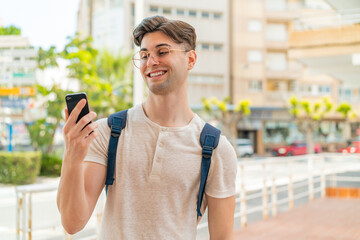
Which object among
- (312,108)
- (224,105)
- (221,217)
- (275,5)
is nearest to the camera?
(221,217)

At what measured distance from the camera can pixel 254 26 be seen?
34.8 meters

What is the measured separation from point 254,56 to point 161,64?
34.1 m

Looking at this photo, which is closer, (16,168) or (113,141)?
(113,141)

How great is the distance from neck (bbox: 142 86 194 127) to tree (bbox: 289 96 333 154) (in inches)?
1128

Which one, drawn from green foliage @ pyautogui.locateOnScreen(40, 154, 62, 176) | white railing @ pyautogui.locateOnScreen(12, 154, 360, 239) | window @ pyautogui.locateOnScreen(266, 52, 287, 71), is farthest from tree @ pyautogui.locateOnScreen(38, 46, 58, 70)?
window @ pyautogui.locateOnScreen(266, 52, 287, 71)

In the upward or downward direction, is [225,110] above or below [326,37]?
below

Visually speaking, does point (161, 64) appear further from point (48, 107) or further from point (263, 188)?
point (48, 107)

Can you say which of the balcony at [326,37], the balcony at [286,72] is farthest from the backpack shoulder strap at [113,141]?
the balcony at [286,72]

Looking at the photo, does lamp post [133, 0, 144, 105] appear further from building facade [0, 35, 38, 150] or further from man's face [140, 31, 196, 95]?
building facade [0, 35, 38, 150]

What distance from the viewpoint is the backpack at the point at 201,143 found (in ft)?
4.32

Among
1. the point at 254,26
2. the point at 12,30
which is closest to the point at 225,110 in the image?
the point at 254,26

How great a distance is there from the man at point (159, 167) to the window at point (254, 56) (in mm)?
33917

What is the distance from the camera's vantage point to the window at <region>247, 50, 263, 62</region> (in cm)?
3462

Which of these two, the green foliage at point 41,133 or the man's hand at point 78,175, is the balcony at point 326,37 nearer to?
the man's hand at point 78,175
